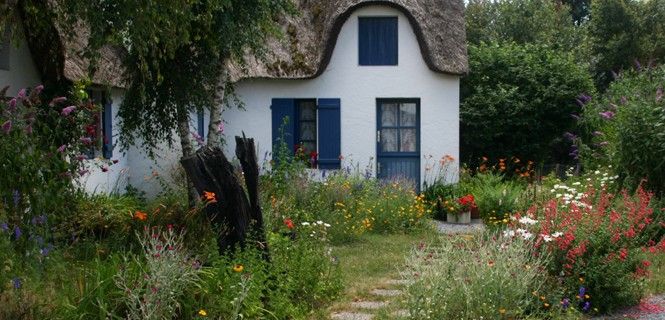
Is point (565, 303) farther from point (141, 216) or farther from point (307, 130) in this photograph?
point (307, 130)

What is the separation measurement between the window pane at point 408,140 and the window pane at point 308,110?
1.78 meters

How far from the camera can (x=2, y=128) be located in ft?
25.9

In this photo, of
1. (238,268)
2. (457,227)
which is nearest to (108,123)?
(457,227)

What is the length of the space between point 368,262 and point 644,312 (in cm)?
362

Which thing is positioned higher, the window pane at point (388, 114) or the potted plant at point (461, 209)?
the window pane at point (388, 114)

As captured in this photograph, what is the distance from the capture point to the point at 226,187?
7.84 meters

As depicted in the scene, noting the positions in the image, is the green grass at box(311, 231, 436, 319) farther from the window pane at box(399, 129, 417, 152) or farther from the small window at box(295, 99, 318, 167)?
the small window at box(295, 99, 318, 167)

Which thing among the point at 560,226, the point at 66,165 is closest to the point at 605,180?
the point at 560,226

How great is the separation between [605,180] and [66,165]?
812 centimetres

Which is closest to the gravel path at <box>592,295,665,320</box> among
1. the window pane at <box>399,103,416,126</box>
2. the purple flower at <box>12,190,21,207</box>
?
the purple flower at <box>12,190,21,207</box>

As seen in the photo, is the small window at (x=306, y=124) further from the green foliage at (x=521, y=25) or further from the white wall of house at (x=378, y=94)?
the green foliage at (x=521, y=25)

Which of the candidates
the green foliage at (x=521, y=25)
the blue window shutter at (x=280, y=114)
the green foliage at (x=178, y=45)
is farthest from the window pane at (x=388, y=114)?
the green foliage at (x=521, y=25)

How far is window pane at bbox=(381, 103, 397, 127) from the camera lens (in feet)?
60.7

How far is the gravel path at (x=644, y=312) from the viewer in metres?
8.04
